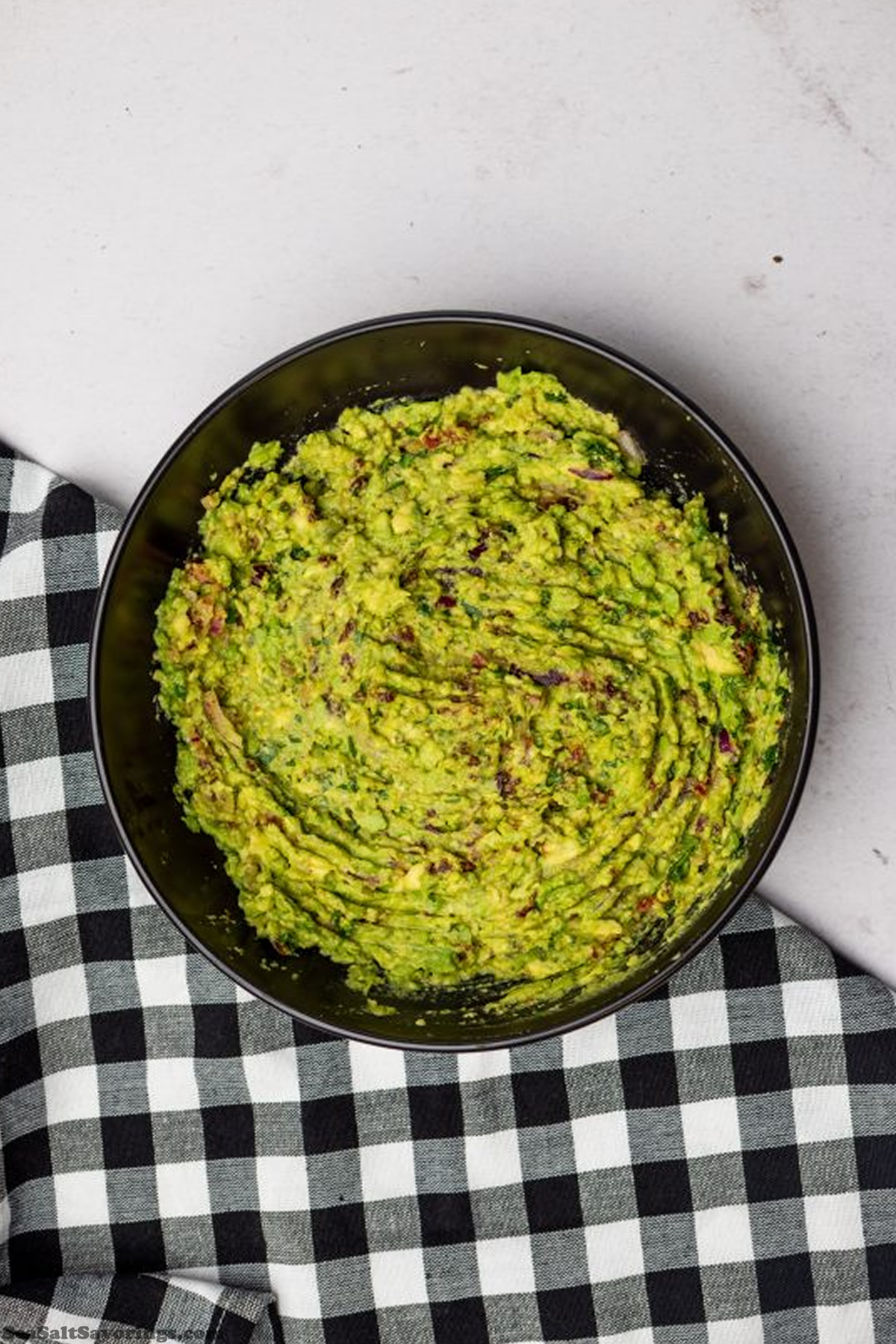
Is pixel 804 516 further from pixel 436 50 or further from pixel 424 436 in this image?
pixel 436 50

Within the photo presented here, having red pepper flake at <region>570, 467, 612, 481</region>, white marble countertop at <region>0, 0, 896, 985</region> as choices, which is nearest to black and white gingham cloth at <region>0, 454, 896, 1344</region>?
white marble countertop at <region>0, 0, 896, 985</region>

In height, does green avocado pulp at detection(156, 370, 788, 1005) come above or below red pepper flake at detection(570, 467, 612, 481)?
below

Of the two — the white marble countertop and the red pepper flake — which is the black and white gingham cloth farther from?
the red pepper flake

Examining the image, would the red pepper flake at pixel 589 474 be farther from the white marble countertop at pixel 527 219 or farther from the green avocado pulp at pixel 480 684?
the white marble countertop at pixel 527 219

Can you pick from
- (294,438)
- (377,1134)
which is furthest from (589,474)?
(377,1134)

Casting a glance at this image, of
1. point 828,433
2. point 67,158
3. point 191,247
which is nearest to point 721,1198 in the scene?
point 828,433
